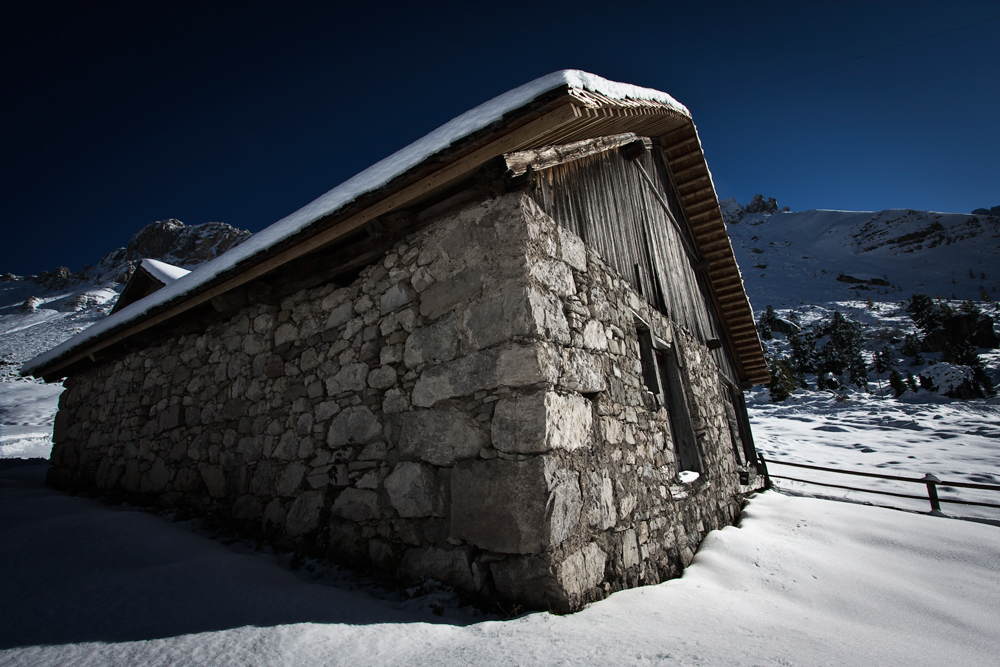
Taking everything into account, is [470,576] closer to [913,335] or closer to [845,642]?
[845,642]

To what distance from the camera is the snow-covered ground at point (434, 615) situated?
76.9 inches

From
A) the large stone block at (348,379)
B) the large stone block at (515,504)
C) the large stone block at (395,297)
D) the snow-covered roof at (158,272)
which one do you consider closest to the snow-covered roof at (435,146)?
the large stone block at (395,297)

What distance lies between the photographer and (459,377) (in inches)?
118

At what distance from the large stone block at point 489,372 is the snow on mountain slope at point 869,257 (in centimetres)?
5071

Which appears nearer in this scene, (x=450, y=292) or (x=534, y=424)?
(x=534, y=424)

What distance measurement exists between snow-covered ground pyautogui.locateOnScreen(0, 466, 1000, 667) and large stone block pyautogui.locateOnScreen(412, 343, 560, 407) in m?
1.31

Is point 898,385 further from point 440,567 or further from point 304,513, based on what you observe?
point 304,513

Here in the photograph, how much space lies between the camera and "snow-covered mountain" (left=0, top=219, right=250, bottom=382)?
3509 cm

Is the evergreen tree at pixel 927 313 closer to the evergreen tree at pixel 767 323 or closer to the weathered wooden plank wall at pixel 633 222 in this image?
the evergreen tree at pixel 767 323

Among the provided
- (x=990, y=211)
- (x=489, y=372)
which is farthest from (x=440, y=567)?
(x=990, y=211)

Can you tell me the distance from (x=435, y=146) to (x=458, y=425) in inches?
75.9

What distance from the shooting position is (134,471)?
17.8ft

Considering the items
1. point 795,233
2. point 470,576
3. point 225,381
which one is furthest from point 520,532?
point 795,233

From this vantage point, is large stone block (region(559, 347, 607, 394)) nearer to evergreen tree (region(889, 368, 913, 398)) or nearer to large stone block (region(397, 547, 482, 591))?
large stone block (region(397, 547, 482, 591))
